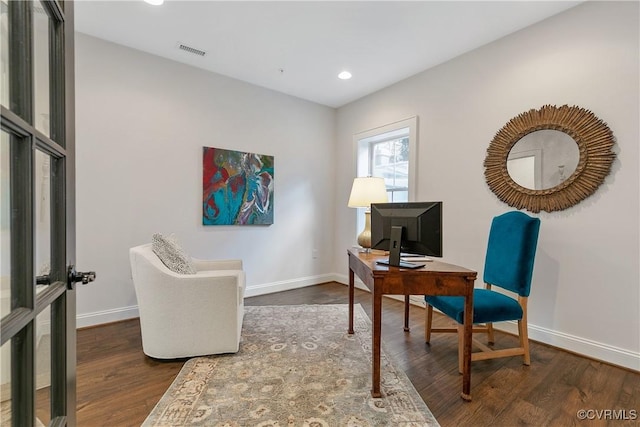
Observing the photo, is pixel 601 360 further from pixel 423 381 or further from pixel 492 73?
pixel 492 73

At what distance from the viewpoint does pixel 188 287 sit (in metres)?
2.14

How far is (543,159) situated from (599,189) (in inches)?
17.9

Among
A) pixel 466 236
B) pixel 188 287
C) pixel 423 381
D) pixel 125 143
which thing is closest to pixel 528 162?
pixel 466 236

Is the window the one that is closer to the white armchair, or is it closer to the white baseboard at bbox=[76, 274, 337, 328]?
the white baseboard at bbox=[76, 274, 337, 328]

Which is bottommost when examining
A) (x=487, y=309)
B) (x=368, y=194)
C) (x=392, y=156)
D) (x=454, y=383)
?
(x=454, y=383)

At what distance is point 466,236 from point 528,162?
2.92ft

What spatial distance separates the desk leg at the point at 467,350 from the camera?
176cm

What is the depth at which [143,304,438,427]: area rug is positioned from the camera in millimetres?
1566

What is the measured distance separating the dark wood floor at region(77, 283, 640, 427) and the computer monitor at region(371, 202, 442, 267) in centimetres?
86

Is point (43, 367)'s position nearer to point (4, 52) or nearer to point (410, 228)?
point (4, 52)

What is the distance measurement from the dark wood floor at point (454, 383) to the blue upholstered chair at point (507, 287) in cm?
15

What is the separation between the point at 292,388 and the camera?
1825mm

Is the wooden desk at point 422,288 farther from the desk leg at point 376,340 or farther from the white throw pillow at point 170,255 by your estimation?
the white throw pillow at point 170,255

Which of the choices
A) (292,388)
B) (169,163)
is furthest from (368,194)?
(169,163)
